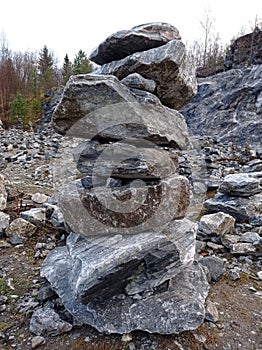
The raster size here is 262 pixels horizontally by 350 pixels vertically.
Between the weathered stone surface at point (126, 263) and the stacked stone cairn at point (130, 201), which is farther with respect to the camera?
the stacked stone cairn at point (130, 201)

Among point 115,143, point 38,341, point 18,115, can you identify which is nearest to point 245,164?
point 115,143

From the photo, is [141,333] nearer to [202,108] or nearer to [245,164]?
[245,164]

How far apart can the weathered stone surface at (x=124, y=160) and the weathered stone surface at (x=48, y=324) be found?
1743mm

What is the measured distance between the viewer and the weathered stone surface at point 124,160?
3453mm

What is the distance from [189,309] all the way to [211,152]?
41.2 ft

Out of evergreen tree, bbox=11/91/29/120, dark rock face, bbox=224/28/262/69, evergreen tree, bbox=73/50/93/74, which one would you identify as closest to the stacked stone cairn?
dark rock face, bbox=224/28/262/69

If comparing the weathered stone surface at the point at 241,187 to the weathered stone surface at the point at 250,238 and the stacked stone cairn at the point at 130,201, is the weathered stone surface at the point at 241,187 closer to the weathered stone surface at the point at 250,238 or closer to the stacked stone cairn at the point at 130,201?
the weathered stone surface at the point at 250,238

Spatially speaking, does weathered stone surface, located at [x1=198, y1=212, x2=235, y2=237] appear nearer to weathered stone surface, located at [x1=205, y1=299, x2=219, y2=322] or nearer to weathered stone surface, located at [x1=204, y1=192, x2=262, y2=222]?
weathered stone surface, located at [x1=204, y1=192, x2=262, y2=222]

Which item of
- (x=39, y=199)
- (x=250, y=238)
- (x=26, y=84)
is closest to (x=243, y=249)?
(x=250, y=238)

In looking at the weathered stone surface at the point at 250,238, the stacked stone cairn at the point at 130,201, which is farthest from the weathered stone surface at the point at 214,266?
the weathered stone surface at the point at 250,238

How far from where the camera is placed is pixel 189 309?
323cm

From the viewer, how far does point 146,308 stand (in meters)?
3.27

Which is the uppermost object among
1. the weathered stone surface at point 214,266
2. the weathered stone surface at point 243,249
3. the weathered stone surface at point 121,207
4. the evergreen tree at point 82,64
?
the evergreen tree at point 82,64

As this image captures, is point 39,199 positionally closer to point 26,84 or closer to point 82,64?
point 82,64
